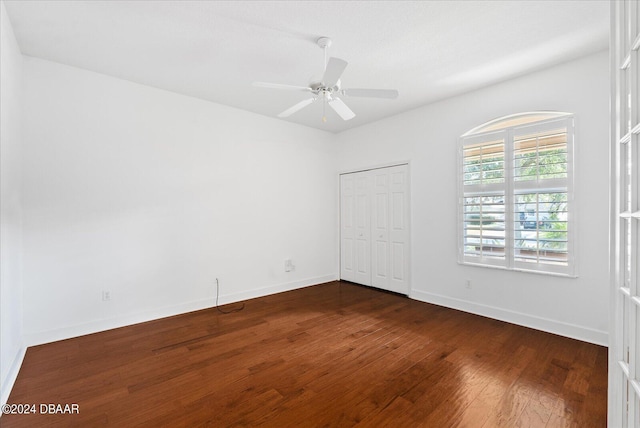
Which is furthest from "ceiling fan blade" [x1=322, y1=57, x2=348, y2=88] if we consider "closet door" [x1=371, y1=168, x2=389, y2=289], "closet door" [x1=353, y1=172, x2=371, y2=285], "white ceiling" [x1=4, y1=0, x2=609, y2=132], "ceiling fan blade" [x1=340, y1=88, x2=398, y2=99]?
"closet door" [x1=353, y1=172, x2=371, y2=285]

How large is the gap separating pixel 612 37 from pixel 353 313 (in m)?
3.42

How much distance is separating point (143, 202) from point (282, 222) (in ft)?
6.86

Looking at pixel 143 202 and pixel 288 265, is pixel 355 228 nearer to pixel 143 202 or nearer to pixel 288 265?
pixel 288 265

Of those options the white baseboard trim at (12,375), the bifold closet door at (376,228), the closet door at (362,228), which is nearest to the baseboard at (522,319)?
the bifold closet door at (376,228)

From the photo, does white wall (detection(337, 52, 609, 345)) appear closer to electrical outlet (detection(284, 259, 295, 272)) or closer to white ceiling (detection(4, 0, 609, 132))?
white ceiling (detection(4, 0, 609, 132))

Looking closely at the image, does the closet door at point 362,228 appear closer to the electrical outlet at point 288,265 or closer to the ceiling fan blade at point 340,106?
the electrical outlet at point 288,265

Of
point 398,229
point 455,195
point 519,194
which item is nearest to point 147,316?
point 398,229

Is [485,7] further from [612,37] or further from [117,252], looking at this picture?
[117,252]

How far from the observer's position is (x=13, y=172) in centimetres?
258

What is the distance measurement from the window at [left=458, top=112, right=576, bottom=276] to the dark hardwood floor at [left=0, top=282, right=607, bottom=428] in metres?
0.84

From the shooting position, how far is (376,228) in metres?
5.11

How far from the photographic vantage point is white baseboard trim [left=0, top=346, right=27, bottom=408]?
2072mm

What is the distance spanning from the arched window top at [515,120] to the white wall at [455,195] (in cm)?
6

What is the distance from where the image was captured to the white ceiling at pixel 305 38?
2.30 metres
